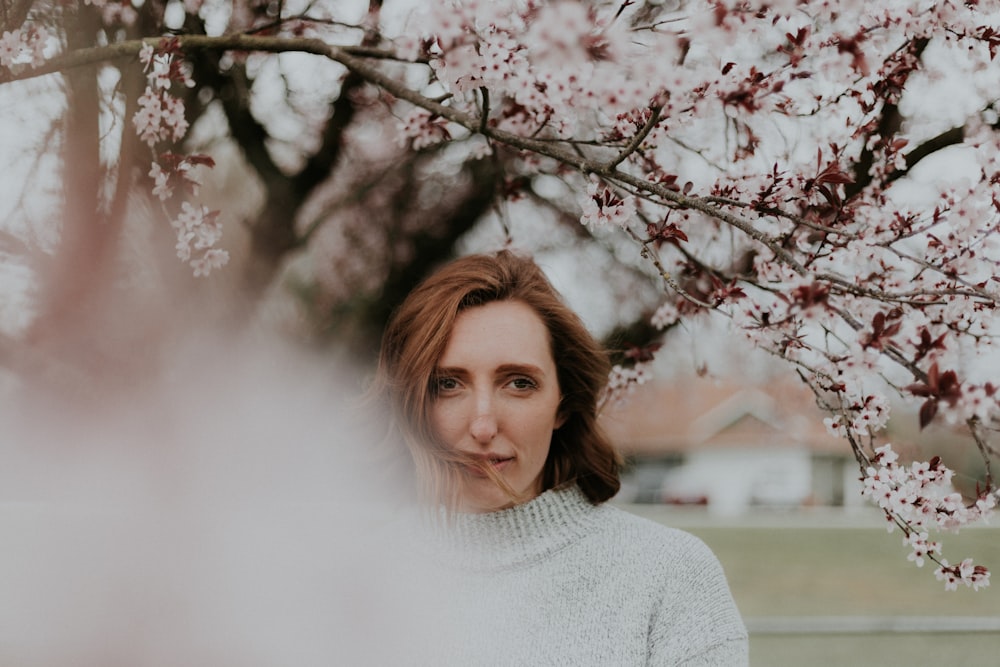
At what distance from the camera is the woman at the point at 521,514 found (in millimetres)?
1625

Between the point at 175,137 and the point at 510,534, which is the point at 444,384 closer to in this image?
the point at 510,534

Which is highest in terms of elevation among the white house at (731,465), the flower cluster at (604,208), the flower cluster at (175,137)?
the flower cluster at (175,137)

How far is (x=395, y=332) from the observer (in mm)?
1855

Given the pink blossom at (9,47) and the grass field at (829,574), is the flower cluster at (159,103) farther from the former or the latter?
the grass field at (829,574)

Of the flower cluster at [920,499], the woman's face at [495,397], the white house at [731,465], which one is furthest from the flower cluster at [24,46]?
the white house at [731,465]

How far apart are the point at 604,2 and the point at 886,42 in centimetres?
136

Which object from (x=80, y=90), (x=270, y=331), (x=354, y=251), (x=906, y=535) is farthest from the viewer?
(x=354, y=251)

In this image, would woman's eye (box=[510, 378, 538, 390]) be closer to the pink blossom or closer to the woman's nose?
the woman's nose

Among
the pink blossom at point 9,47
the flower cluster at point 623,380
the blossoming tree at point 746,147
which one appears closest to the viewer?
the blossoming tree at point 746,147

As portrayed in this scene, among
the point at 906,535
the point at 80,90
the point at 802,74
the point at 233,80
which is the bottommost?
the point at 906,535

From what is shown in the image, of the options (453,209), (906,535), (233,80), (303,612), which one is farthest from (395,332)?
(453,209)

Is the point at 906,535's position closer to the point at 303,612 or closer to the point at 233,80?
the point at 303,612

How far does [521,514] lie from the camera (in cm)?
182

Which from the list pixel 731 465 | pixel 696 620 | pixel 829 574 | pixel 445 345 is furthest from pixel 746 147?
pixel 731 465
